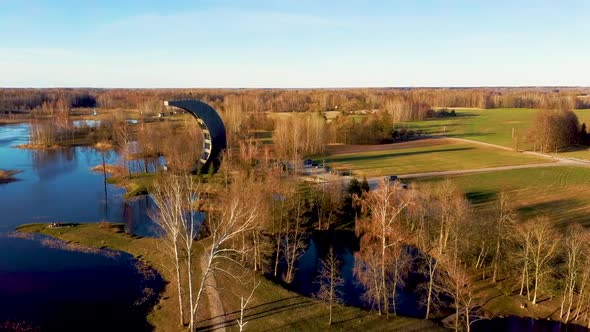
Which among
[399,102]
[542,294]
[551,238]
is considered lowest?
[542,294]

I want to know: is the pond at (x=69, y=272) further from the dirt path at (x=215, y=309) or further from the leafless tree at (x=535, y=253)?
the leafless tree at (x=535, y=253)

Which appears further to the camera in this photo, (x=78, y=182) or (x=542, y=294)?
(x=78, y=182)

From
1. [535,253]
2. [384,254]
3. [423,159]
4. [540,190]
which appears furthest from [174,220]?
[423,159]

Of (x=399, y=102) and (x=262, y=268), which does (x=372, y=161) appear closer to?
(x=262, y=268)

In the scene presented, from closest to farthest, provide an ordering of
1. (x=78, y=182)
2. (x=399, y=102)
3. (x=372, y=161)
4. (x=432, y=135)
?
1. (x=78, y=182)
2. (x=372, y=161)
3. (x=432, y=135)
4. (x=399, y=102)

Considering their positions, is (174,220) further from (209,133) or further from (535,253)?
(209,133)

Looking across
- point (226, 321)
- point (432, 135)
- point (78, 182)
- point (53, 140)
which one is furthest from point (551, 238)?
point (53, 140)

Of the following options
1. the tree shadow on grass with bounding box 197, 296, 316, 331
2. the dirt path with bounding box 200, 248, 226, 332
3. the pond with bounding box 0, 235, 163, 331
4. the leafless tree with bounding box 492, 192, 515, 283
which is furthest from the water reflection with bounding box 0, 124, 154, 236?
the leafless tree with bounding box 492, 192, 515, 283
